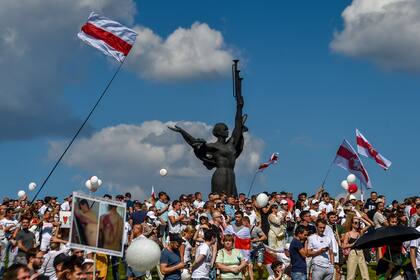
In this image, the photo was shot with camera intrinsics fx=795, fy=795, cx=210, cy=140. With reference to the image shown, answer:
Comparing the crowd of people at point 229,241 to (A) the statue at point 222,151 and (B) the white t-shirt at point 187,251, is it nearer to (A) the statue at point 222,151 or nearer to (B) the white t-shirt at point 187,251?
(B) the white t-shirt at point 187,251

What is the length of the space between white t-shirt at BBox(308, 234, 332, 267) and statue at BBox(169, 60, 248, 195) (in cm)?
1633

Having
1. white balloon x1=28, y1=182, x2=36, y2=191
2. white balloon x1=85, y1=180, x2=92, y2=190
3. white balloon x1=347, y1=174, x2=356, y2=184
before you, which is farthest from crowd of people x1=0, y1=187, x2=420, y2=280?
white balloon x1=28, y1=182, x2=36, y2=191

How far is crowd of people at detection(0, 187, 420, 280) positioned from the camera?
1416 centimetres

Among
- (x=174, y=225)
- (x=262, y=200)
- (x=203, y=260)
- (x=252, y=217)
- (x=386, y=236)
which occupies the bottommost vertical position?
(x=386, y=236)

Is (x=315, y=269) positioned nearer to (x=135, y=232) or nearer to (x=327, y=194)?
(x=135, y=232)

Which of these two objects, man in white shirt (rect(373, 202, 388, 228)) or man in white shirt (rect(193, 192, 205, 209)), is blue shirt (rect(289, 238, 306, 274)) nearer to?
man in white shirt (rect(373, 202, 388, 228))

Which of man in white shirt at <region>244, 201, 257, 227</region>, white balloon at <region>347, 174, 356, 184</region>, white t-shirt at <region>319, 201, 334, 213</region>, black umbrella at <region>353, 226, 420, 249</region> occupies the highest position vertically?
white balloon at <region>347, 174, 356, 184</region>

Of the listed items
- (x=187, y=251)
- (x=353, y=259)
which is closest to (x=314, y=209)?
(x=353, y=259)

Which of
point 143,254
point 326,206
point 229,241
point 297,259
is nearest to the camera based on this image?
point 143,254

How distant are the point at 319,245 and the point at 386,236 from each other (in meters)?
2.94

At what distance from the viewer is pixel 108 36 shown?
20312 millimetres

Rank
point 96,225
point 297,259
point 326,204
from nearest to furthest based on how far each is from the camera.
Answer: point 96,225 → point 297,259 → point 326,204

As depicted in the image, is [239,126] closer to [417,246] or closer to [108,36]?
[108,36]

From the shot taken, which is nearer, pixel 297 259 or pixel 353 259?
pixel 297 259
